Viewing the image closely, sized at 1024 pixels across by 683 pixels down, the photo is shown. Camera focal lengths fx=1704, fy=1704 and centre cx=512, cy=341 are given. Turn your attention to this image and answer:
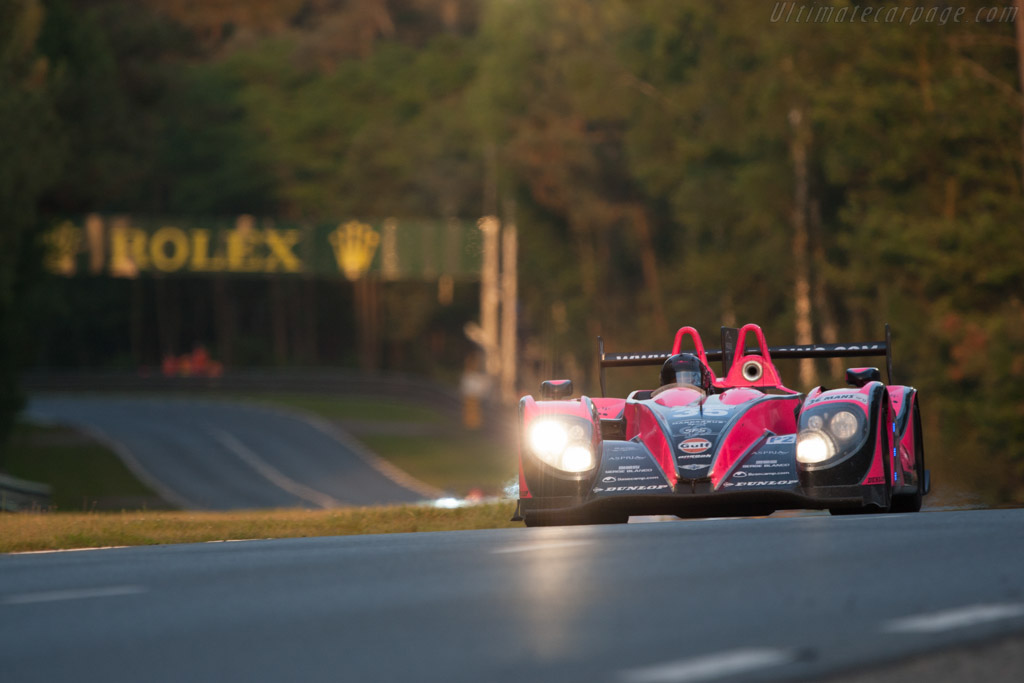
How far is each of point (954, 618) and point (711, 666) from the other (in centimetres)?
140

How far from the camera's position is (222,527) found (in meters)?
13.4

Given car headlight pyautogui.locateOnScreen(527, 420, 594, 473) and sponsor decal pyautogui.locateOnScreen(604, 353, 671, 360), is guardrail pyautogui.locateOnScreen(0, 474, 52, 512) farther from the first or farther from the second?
car headlight pyautogui.locateOnScreen(527, 420, 594, 473)

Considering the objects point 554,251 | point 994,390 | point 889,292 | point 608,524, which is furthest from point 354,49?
point 608,524

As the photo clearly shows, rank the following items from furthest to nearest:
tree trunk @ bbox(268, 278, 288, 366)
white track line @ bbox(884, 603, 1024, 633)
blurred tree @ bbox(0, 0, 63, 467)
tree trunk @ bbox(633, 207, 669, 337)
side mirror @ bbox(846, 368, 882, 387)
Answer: tree trunk @ bbox(268, 278, 288, 366), tree trunk @ bbox(633, 207, 669, 337), blurred tree @ bbox(0, 0, 63, 467), side mirror @ bbox(846, 368, 882, 387), white track line @ bbox(884, 603, 1024, 633)

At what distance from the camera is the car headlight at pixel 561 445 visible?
11.0 metres

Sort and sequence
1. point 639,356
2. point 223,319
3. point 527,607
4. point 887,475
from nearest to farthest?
point 527,607
point 887,475
point 639,356
point 223,319

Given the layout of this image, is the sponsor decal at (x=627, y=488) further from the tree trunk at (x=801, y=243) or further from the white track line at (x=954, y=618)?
the tree trunk at (x=801, y=243)

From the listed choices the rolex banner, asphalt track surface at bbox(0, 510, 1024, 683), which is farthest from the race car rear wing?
the rolex banner

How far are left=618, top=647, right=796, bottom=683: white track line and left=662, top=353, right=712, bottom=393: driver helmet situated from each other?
21.9 ft

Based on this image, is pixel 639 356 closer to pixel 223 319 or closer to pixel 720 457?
pixel 720 457

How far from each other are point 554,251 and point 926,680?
6814 centimetres

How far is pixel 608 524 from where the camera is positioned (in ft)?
36.2

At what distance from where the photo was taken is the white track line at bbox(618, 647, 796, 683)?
17.6 ft

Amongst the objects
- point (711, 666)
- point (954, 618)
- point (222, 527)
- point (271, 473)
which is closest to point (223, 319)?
point (271, 473)
